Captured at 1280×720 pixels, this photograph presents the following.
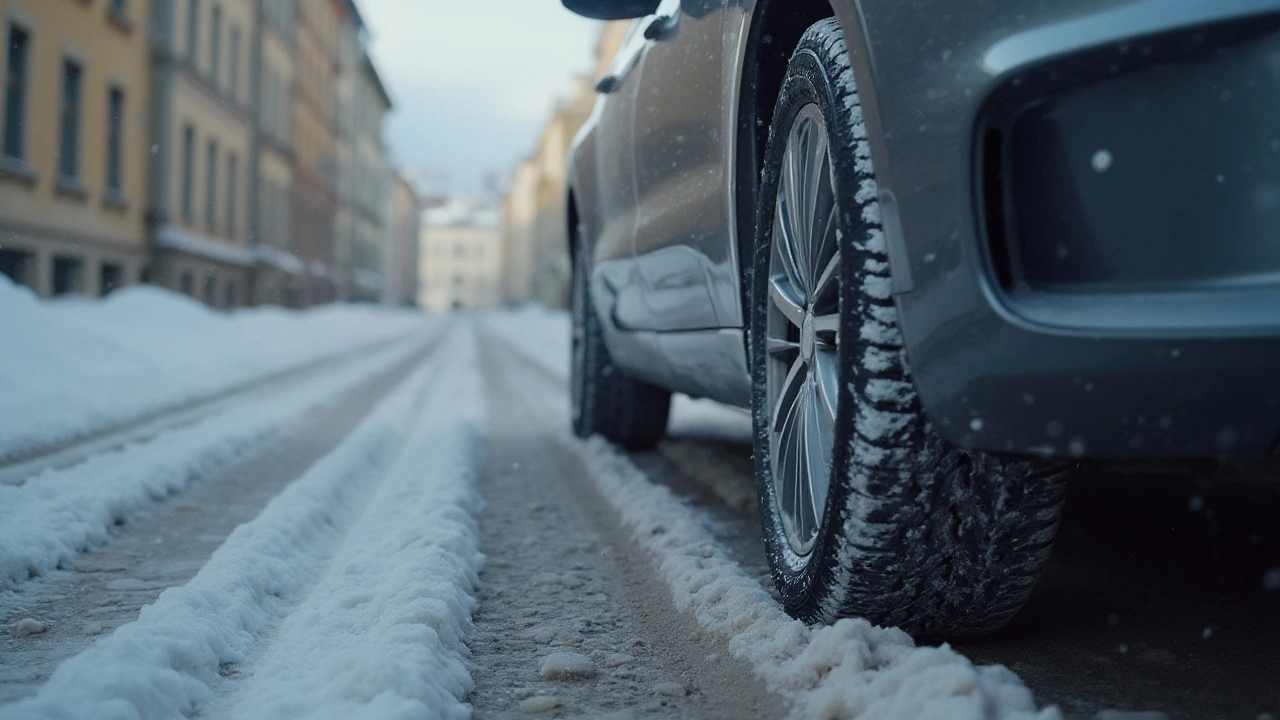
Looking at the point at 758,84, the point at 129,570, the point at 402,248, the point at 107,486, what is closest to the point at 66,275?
the point at 107,486

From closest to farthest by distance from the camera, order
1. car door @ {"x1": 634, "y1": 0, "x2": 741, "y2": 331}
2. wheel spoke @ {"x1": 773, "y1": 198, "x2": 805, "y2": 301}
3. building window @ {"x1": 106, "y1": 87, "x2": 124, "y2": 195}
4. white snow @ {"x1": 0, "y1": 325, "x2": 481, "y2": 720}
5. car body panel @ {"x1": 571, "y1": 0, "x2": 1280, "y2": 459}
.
Answer: car body panel @ {"x1": 571, "y1": 0, "x2": 1280, "y2": 459} < white snow @ {"x1": 0, "y1": 325, "x2": 481, "y2": 720} < wheel spoke @ {"x1": 773, "y1": 198, "x2": 805, "y2": 301} < car door @ {"x1": 634, "y1": 0, "x2": 741, "y2": 331} < building window @ {"x1": 106, "y1": 87, "x2": 124, "y2": 195}

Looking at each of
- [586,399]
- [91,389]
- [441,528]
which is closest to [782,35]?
[441,528]

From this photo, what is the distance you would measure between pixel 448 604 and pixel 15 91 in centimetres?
1347

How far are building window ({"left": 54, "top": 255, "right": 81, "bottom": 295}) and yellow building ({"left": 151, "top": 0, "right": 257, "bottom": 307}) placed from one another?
332 centimetres

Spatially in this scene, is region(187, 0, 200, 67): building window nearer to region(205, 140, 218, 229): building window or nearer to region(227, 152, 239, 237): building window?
region(205, 140, 218, 229): building window

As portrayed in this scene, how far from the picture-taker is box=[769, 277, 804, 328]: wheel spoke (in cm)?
216

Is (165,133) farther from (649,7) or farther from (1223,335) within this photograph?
(1223,335)

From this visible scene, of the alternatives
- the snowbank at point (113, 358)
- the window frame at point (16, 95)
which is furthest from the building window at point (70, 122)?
the snowbank at point (113, 358)

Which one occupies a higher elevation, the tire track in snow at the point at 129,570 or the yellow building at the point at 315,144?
the yellow building at the point at 315,144

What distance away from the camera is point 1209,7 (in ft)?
4.56

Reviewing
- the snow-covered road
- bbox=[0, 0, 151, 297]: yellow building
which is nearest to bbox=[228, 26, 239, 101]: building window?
bbox=[0, 0, 151, 297]: yellow building

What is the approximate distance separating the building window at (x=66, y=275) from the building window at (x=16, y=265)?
107 cm

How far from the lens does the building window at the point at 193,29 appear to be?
2027cm

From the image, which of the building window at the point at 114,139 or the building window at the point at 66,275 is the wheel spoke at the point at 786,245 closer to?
the building window at the point at 66,275
